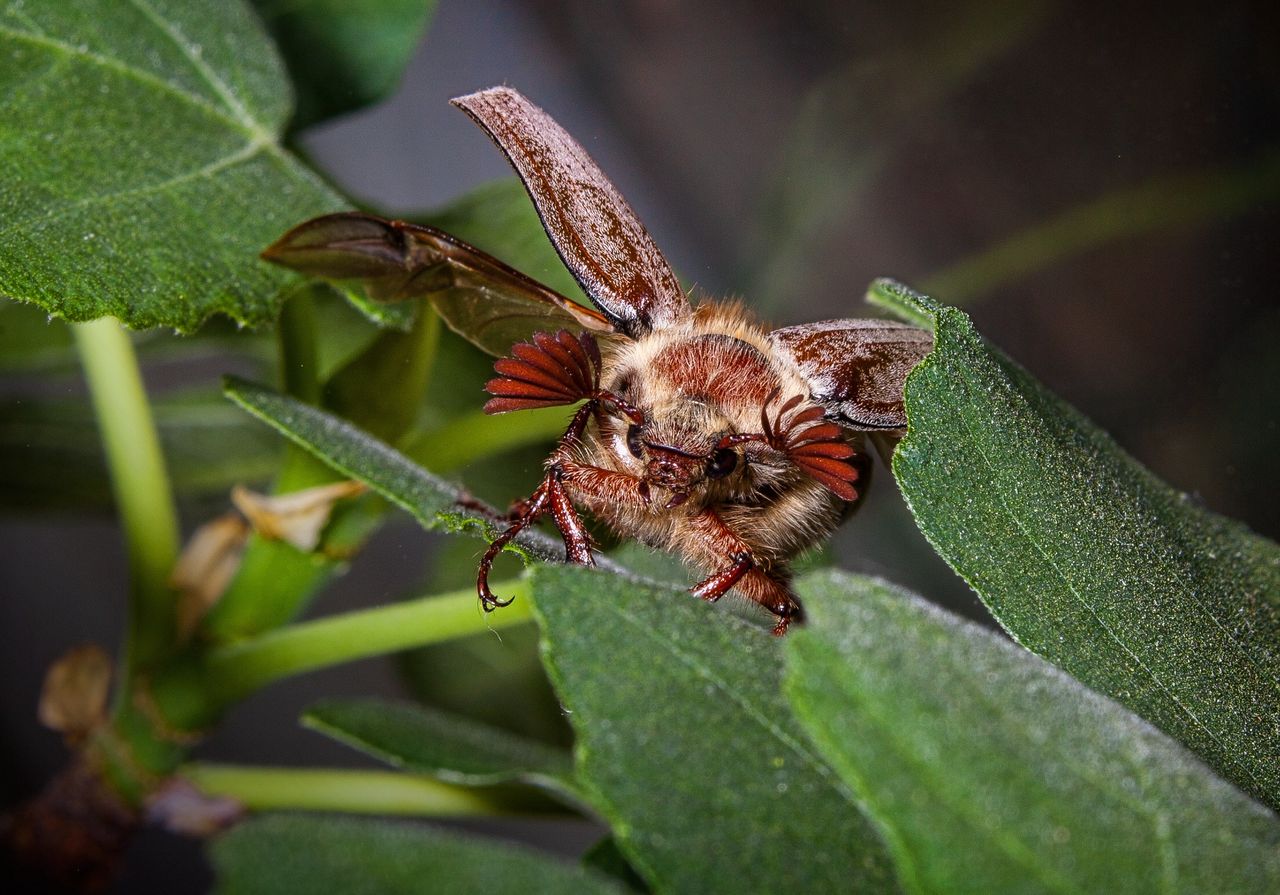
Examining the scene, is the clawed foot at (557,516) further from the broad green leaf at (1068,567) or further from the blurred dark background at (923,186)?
the blurred dark background at (923,186)

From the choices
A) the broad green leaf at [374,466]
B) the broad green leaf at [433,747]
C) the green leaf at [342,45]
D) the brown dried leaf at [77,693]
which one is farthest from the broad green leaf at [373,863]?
the green leaf at [342,45]

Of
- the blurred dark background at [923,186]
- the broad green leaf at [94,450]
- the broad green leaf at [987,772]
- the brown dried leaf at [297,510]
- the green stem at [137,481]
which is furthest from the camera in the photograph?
the blurred dark background at [923,186]

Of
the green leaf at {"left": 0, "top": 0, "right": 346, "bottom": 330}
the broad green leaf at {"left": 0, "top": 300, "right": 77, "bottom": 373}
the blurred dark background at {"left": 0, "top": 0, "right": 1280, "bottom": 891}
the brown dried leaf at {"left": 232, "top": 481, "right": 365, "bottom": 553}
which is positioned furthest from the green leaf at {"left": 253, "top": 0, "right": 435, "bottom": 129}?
the brown dried leaf at {"left": 232, "top": 481, "right": 365, "bottom": 553}

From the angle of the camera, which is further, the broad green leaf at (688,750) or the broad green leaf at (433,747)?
the broad green leaf at (433,747)

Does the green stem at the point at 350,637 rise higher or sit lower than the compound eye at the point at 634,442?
lower

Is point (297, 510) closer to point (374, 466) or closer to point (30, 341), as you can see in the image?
point (374, 466)

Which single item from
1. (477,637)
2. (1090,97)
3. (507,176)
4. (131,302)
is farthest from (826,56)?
(131,302)
